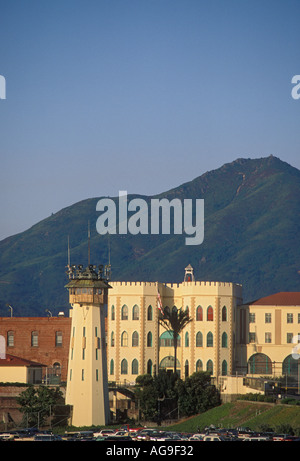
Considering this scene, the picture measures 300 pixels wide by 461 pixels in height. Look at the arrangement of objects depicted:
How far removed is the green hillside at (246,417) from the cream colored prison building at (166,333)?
47.1 ft

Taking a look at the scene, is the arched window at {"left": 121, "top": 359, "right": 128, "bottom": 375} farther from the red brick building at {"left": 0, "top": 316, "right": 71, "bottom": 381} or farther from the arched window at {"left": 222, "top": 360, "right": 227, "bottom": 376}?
the red brick building at {"left": 0, "top": 316, "right": 71, "bottom": 381}

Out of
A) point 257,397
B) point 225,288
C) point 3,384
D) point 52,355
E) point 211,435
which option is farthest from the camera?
point 52,355

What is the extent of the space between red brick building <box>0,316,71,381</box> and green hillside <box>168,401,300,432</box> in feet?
99.4

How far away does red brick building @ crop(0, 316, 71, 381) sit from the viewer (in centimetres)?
13575

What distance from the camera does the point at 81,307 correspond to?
109m

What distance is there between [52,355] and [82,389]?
28943 millimetres

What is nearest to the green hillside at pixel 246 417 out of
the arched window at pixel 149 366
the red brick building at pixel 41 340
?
the arched window at pixel 149 366

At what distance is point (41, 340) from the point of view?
13625 centimetres

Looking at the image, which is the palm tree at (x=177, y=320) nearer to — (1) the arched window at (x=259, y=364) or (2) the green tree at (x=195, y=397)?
(1) the arched window at (x=259, y=364)

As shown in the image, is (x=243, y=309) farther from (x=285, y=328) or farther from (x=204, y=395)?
(x=204, y=395)

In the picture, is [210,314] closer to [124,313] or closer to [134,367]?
[124,313]

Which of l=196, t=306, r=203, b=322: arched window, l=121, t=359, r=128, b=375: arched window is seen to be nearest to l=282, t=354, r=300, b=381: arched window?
l=196, t=306, r=203, b=322: arched window

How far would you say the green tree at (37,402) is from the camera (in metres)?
108
